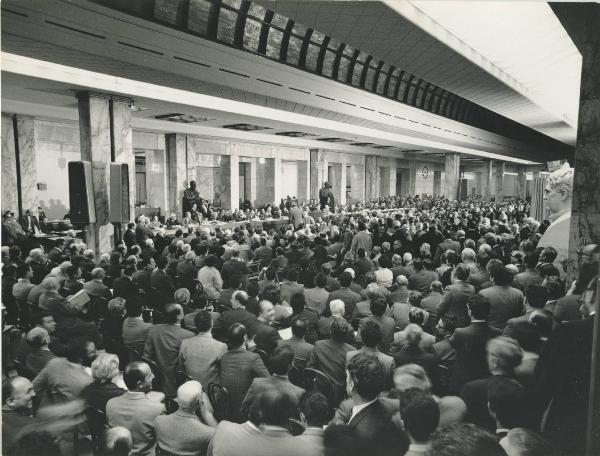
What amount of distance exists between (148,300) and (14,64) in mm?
5248

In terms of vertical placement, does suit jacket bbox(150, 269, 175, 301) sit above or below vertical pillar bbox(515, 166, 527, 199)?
below

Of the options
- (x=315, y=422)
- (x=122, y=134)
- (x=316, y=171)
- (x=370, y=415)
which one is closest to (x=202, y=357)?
(x=315, y=422)

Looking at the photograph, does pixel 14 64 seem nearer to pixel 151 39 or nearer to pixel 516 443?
pixel 151 39

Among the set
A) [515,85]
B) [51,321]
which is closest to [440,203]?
[515,85]

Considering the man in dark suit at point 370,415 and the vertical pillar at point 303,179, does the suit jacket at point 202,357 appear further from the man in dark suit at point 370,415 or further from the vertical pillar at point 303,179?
the vertical pillar at point 303,179

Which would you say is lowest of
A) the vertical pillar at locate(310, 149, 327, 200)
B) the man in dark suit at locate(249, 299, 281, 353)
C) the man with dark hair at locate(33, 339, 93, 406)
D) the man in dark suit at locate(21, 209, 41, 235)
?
the man with dark hair at locate(33, 339, 93, 406)

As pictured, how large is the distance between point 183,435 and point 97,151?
28.2ft

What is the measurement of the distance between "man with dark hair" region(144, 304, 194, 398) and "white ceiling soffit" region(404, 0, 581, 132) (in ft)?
14.7

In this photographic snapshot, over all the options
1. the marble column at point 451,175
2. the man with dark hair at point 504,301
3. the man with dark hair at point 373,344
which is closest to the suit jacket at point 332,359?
the man with dark hair at point 373,344

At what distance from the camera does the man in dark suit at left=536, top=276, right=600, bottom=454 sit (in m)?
2.88

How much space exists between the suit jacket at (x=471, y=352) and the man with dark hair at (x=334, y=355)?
863mm

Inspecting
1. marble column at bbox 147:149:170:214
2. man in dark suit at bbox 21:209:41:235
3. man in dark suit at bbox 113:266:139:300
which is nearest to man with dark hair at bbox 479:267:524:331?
man in dark suit at bbox 113:266:139:300

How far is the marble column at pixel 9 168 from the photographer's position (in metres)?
12.3

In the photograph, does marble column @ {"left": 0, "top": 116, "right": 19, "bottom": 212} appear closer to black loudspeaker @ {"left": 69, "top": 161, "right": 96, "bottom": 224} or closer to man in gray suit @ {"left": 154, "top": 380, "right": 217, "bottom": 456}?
black loudspeaker @ {"left": 69, "top": 161, "right": 96, "bottom": 224}
